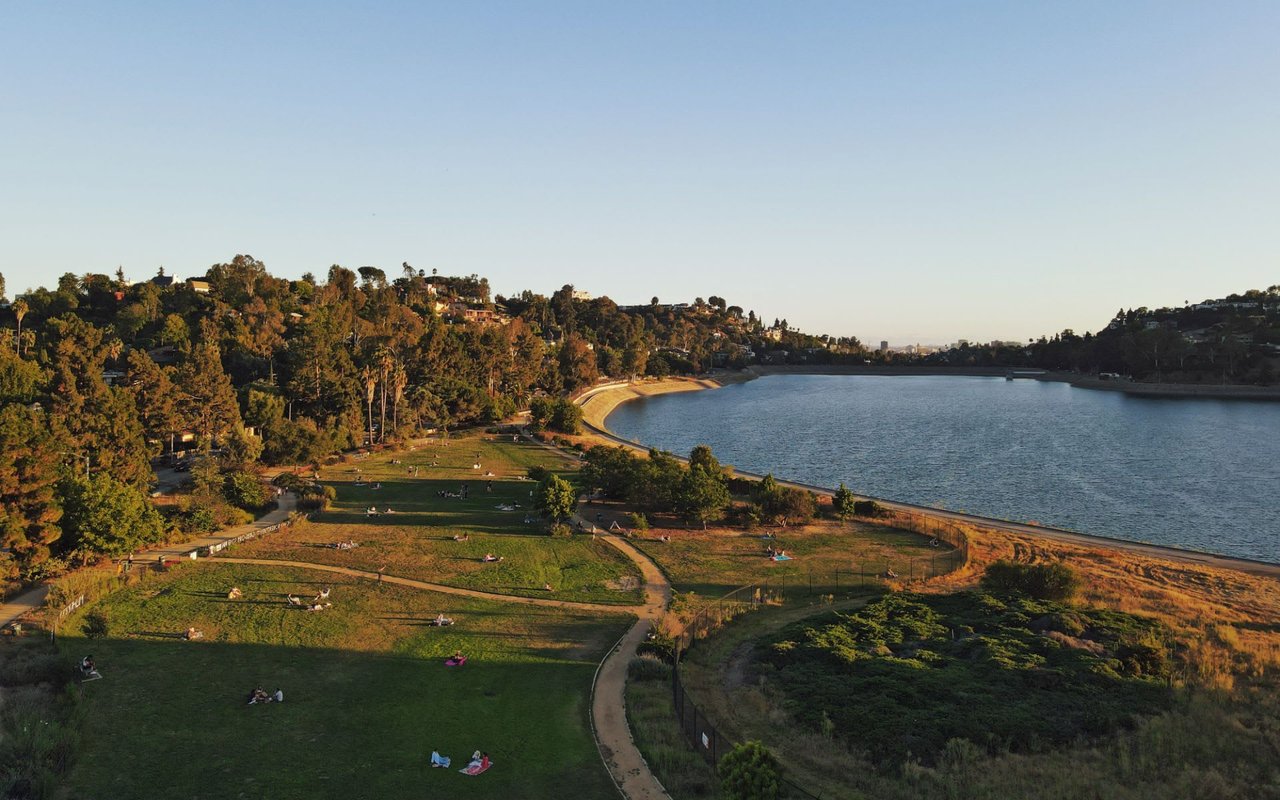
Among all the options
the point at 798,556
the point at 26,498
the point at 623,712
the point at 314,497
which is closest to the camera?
the point at 623,712

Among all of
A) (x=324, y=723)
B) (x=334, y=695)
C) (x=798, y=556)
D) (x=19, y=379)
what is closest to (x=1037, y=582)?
(x=798, y=556)

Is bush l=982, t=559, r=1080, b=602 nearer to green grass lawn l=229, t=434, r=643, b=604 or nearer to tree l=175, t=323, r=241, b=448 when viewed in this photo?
green grass lawn l=229, t=434, r=643, b=604

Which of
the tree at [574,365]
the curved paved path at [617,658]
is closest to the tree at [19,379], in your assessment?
the curved paved path at [617,658]

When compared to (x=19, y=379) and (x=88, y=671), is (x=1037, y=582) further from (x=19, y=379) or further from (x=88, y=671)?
(x=19, y=379)

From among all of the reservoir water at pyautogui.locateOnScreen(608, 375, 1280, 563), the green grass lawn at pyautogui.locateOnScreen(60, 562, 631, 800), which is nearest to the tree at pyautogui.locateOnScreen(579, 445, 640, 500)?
the green grass lawn at pyautogui.locateOnScreen(60, 562, 631, 800)

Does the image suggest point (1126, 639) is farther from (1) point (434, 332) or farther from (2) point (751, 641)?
(1) point (434, 332)

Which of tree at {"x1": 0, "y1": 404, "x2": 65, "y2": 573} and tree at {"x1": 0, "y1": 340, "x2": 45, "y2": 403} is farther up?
tree at {"x1": 0, "y1": 340, "x2": 45, "y2": 403}

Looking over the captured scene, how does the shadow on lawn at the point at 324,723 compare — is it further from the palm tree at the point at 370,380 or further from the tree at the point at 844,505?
the palm tree at the point at 370,380
